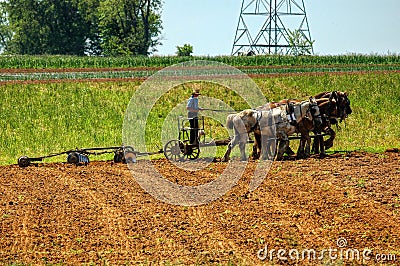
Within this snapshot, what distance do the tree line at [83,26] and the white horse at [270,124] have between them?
65.3 meters

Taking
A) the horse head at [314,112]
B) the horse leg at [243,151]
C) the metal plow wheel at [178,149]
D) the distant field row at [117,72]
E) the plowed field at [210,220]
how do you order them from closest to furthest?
the plowed field at [210,220], the metal plow wheel at [178,149], the horse leg at [243,151], the horse head at [314,112], the distant field row at [117,72]

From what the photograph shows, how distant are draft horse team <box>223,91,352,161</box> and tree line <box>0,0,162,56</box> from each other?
6482cm

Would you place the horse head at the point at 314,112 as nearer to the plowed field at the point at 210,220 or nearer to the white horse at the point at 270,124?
the white horse at the point at 270,124

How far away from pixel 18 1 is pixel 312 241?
91248mm

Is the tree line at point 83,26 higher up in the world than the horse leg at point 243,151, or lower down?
higher up

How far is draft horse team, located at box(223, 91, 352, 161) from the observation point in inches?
826

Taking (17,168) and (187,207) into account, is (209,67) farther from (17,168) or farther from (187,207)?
(187,207)

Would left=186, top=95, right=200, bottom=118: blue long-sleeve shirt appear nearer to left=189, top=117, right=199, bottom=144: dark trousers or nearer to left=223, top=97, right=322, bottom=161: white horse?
left=189, top=117, right=199, bottom=144: dark trousers

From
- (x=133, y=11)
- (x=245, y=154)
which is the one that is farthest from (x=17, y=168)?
(x=133, y=11)

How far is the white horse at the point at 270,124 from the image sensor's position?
21.0 m

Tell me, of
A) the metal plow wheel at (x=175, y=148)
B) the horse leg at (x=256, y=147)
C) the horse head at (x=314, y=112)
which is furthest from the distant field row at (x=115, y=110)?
the metal plow wheel at (x=175, y=148)

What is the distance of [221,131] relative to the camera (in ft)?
109

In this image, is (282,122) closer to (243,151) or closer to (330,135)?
(243,151)

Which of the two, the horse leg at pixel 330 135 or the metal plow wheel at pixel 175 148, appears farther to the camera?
the horse leg at pixel 330 135
